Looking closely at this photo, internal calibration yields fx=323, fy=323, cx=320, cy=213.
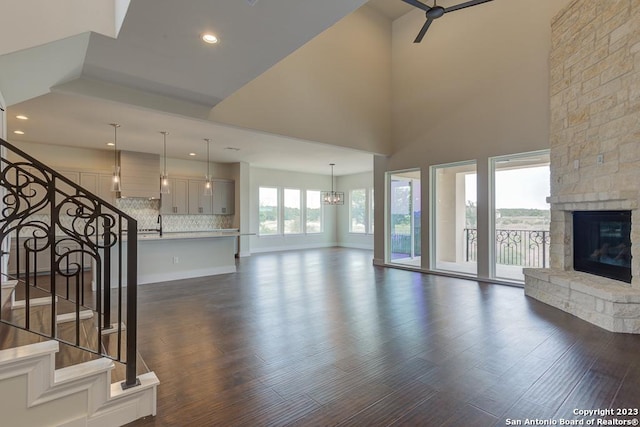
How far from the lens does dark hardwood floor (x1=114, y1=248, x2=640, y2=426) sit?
216 centimetres

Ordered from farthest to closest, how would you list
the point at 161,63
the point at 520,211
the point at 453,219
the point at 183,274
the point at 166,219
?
the point at 166,219
the point at 453,219
the point at 183,274
the point at 520,211
the point at 161,63

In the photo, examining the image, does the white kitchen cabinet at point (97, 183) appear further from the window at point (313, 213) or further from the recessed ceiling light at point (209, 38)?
the window at point (313, 213)

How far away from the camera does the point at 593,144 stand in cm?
424

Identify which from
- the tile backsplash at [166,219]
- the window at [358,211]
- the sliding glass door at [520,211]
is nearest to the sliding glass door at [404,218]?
the sliding glass door at [520,211]

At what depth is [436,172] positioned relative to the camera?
6.89m

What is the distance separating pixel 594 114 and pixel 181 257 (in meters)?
7.00

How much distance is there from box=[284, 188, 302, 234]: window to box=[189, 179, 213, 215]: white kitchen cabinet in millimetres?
2968

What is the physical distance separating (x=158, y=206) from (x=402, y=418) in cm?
833

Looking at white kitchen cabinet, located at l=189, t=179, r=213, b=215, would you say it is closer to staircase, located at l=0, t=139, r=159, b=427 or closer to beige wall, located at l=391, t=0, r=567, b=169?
beige wall, located at l=391, t=0, r=567, b=169

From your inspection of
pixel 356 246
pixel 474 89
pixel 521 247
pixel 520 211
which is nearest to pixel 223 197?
pixel 356 246

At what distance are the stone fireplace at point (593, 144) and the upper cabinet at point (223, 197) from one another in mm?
7797

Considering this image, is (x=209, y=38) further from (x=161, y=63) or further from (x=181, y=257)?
(x=181, y=257)

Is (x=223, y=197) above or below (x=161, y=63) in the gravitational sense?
below

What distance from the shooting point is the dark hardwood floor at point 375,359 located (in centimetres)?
216
